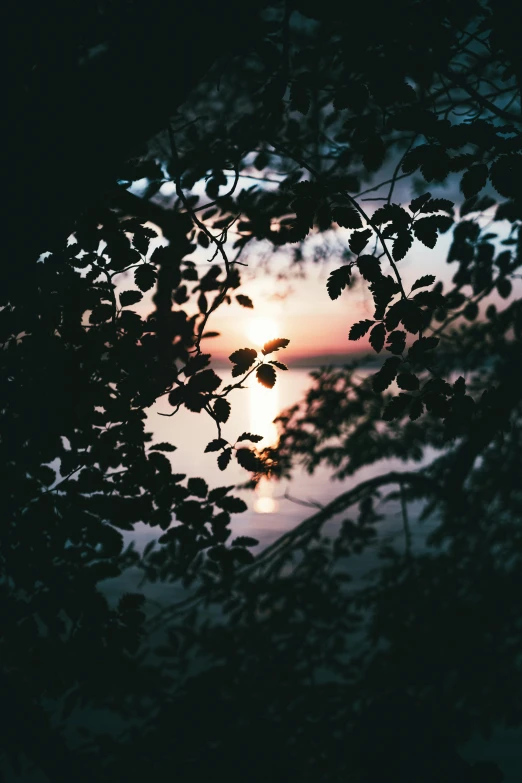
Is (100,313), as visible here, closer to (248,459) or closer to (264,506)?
(248,459)

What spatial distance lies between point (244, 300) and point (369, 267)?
1682 millimetres

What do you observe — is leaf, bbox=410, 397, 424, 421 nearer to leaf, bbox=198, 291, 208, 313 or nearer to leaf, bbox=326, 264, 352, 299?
leaf, bbox=326, 264, 352, 299

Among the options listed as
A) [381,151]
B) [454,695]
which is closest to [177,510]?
[381,151]

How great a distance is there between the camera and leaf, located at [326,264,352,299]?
219cm

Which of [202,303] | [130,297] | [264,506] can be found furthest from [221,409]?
[264,506]

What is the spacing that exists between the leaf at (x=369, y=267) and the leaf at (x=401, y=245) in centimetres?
7

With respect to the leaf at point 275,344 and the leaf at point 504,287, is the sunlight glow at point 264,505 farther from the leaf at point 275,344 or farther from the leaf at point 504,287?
the leaf at point 275,344

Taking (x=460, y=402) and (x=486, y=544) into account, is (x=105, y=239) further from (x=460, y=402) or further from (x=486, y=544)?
(x=486, y=544)

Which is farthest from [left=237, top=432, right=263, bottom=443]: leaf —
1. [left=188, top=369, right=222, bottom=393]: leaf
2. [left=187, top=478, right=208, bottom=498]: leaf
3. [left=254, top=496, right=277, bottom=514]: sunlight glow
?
[left=254, top=496, right=277, bottom=514]: sunlight glow

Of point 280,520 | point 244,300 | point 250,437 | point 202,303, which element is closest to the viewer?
point 250,437

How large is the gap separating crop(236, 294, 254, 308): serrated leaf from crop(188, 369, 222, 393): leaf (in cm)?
115

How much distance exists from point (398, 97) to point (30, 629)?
8.20 feet

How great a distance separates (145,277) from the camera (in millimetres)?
2686

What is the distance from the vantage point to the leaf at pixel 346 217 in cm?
224
